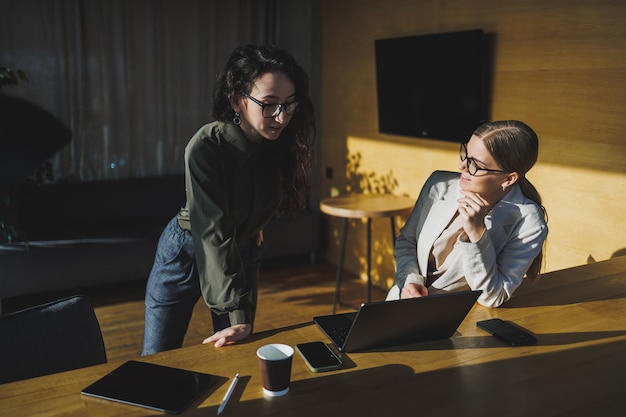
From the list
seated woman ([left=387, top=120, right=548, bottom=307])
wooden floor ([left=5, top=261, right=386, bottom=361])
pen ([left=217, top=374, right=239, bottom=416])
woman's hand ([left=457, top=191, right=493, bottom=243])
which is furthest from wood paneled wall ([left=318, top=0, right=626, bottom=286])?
pen ([left=217, top=374, right=239, bottom=416])

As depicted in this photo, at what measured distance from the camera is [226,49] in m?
5.38

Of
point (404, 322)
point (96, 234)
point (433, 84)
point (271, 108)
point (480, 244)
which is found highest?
point (433, 84)

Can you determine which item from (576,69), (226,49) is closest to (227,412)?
(576,69)

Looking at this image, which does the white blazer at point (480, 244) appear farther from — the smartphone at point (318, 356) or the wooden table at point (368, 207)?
the wooden table at point (368, 207)

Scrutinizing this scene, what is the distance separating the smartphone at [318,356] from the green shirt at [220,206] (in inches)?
9.0

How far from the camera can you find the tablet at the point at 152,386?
1275 millimetres

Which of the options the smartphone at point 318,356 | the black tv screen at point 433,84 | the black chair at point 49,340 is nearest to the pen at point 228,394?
the smartphone at point 318,356

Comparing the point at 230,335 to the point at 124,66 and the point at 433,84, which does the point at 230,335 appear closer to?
the point at 433,84

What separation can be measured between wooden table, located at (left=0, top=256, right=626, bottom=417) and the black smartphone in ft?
0.07

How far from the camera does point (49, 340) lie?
158cm

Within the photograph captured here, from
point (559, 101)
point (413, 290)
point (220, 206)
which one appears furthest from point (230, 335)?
point (559, 101)

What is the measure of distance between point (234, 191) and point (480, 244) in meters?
0.75

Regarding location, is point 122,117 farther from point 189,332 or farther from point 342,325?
point 342,325

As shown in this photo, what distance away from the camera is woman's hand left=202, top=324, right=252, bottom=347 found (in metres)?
1.56
